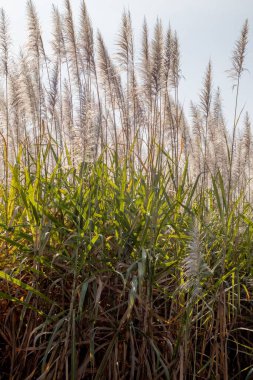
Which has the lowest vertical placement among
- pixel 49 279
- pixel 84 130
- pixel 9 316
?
pixel 9 316

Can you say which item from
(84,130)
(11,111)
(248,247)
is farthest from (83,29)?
(248,247)

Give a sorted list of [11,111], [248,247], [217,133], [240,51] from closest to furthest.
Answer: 1. [248,247]
2. [240,51]
3. [11,111]
4. [217,133]

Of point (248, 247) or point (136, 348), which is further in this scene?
point (248, 247)

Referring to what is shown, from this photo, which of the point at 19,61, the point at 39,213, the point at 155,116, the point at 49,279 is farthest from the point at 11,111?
the point at 49,279

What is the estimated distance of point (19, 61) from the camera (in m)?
3.80

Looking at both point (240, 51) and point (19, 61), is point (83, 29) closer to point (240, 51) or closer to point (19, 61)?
point (19, 61)

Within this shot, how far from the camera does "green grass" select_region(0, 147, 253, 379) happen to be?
221 centimetres

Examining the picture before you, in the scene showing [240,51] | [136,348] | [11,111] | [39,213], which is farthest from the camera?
[11,111]

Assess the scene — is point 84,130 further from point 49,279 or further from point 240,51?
point 240,51

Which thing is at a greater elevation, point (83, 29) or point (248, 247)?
point (83, 29)

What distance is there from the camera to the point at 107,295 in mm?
2469

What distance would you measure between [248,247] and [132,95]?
1.45 meters

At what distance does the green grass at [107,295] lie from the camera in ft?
7.24

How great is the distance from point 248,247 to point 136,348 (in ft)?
2.87
